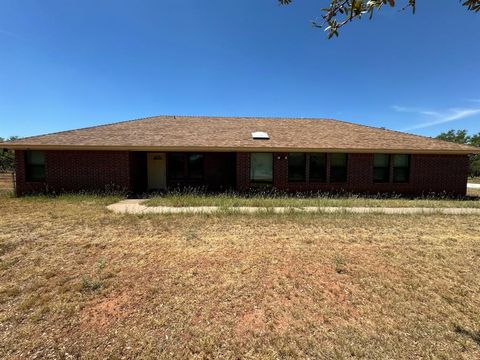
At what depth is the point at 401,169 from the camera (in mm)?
13727

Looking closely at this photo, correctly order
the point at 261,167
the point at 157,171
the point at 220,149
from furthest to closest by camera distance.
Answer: the point at 157,171 < the point at 261,167 < the point at 220,149

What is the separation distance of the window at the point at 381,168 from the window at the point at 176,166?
997 cm

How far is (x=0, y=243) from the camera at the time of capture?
5.42m

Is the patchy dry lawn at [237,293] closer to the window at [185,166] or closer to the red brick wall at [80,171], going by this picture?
the red brick wall at [80,171]

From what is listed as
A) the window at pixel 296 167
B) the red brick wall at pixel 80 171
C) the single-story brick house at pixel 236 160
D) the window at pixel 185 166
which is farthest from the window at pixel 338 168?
the red brick wall at pixel 80 171

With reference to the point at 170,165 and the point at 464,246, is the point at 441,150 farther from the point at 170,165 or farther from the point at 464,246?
the point at 170,165

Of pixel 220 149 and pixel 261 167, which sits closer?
pixel 220 149

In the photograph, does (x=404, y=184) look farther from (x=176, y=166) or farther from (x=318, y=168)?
(x=176, y=166)

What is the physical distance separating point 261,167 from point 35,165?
10786mm

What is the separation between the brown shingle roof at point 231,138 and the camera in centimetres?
1240

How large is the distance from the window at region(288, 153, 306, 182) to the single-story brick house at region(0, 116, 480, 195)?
50 mm

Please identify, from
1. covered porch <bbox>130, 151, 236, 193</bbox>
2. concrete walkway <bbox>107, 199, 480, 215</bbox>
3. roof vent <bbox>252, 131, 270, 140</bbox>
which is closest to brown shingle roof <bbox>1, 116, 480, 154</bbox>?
roof vent <bbox>252, 131, 270, 140</bbox>

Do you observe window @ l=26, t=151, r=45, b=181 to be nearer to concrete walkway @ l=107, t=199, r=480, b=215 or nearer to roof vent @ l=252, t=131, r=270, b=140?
concrete walkway @ l=107, t=199, r=480, b=215

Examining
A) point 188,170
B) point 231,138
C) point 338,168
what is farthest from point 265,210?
point 188,170
